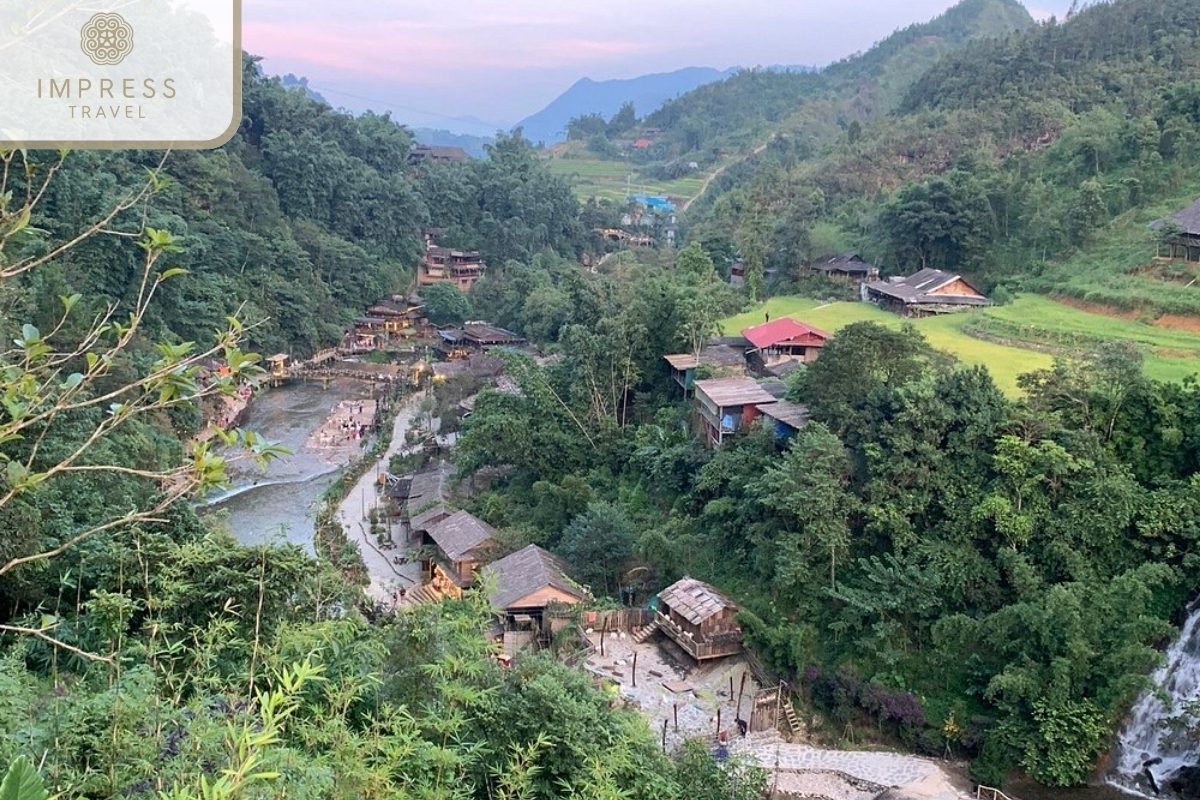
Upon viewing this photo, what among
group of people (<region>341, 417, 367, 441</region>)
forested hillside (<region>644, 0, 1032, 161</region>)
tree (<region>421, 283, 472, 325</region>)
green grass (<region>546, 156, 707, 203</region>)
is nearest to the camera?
group of people (<region>341, 417, 367, 441</region>)

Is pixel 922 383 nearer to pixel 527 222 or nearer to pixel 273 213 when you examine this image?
pixel 273 213

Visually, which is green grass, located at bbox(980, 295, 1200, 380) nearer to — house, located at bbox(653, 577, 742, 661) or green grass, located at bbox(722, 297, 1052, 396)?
green grass, located at bbox(722, 297, 1052, 396)

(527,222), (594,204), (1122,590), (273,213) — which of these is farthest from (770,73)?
(1122,590)

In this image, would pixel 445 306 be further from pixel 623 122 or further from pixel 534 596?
pixel 623 122

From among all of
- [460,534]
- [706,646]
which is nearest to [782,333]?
[460,534]

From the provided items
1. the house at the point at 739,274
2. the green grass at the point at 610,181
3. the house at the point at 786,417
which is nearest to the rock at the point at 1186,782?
the house at the point at 786,417

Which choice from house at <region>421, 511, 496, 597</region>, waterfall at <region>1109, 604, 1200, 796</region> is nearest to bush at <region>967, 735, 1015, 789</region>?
waterfall at <region>1109, 604, 1200, 796</region>
